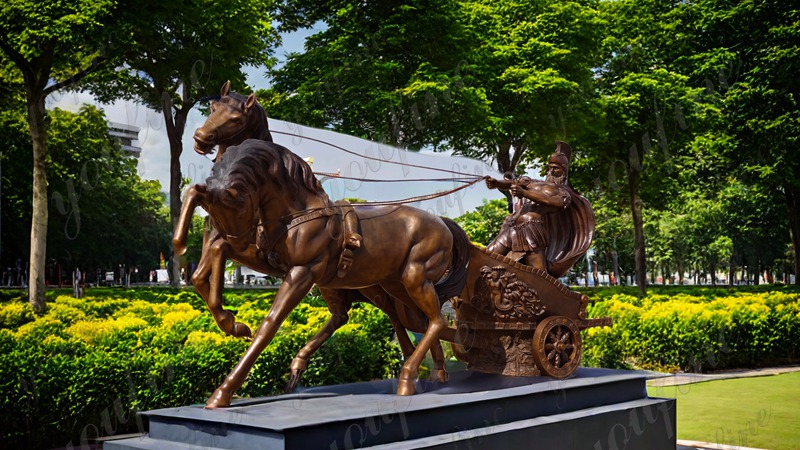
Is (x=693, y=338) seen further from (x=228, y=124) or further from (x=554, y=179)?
(x=228, y=124)

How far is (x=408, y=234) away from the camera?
5.78 meters

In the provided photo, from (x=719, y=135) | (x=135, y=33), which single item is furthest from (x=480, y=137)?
(x=135, y=33)

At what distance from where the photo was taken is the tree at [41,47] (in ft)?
49.8

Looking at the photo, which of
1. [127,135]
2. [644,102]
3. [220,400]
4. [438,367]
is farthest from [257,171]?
[127,135]

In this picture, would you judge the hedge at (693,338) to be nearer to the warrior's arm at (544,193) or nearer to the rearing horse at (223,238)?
the warrior's arm at (544,193)

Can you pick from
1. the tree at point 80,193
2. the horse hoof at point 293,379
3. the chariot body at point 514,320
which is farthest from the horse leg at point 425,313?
the tree at point 80,193

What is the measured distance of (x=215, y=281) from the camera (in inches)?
196

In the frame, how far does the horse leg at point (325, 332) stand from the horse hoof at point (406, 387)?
65cm

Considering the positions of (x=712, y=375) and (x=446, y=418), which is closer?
(x=446, y=418)

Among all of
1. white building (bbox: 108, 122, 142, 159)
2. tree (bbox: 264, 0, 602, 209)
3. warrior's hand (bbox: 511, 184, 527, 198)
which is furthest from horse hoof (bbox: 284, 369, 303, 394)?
white building (bbox: 108, 122, 142, 159)

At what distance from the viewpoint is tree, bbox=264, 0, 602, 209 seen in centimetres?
1917

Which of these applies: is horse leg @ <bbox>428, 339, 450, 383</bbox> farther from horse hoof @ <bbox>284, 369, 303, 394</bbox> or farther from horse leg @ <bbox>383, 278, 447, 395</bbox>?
horse hoof @ <bbox>284, 369, 303, 394</bbox>

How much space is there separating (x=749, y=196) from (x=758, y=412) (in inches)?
1154

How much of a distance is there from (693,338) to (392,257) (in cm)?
1041
